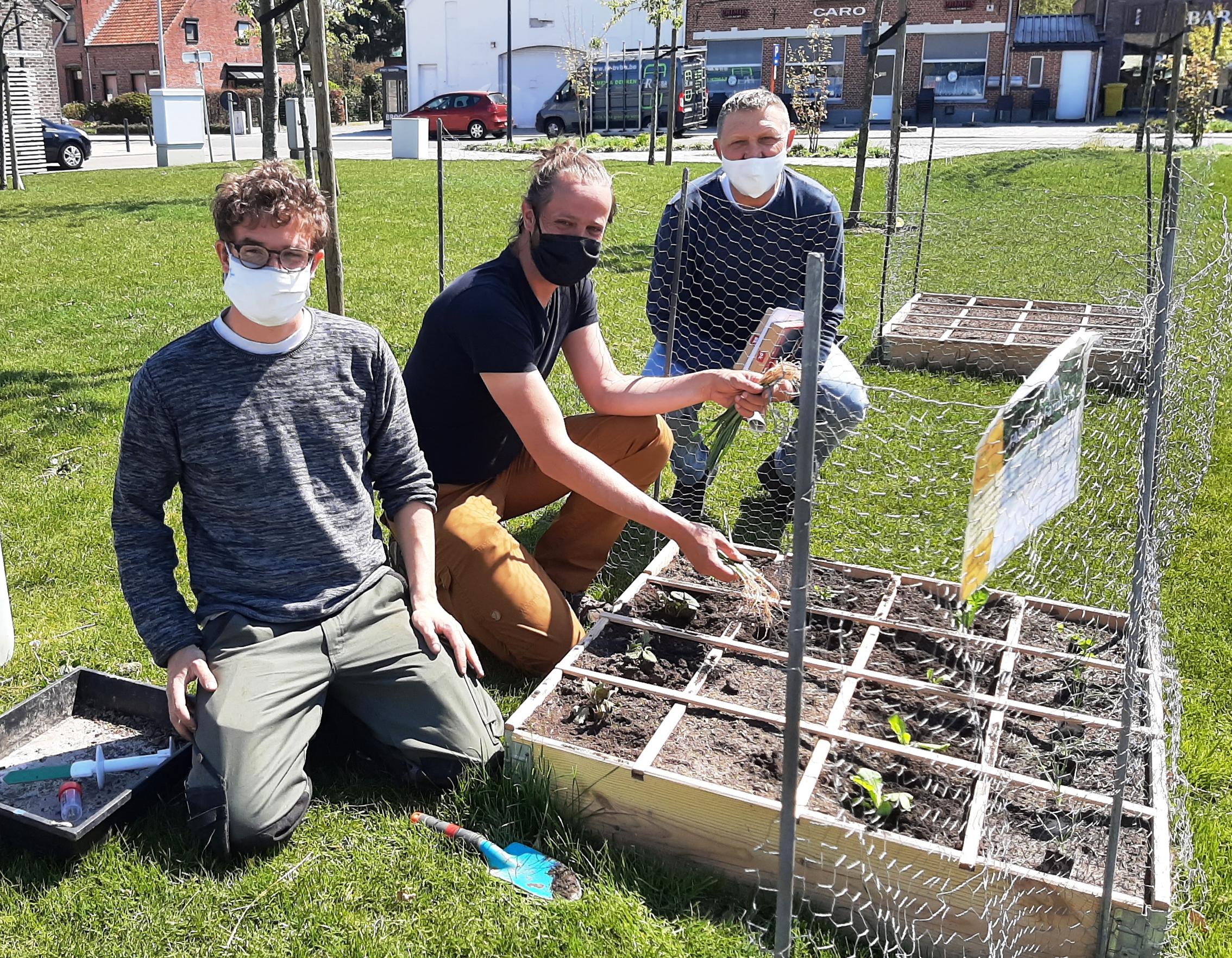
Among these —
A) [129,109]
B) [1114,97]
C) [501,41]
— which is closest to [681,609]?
[1114,97]

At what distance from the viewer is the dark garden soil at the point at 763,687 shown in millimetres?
2789

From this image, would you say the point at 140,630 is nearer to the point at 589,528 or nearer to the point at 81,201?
the point at 589,528

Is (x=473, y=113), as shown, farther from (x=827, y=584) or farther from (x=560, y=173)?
(x=827, y=584)

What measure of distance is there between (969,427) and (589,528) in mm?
2220

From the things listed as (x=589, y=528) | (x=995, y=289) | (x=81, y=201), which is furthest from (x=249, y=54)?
(x=589, y=528)

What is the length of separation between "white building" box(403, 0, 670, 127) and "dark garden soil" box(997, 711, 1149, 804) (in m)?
35.2

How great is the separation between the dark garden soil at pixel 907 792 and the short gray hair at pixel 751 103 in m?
2.50

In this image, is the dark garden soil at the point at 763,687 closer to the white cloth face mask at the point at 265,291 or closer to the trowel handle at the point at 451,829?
the trowel handle at the point at 451,829

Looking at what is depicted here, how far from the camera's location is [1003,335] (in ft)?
21.0

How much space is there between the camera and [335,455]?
2598 mm

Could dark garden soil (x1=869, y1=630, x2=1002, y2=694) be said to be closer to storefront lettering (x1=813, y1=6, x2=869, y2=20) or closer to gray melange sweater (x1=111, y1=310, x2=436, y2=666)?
gray melange sweater (x1=111, y1=310, x2=436, y2=666)

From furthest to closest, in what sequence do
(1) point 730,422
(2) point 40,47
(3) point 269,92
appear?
(2) point 40,47, (3) point 269,92, (1) point 730,422

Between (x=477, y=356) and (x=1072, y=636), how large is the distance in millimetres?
1815

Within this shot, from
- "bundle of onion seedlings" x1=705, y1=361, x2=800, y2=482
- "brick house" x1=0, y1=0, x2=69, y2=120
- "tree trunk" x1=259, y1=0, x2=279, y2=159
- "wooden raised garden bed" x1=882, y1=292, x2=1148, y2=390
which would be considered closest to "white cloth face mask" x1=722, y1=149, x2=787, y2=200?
"bundle of onion seedlings" x1=705, y1=361, x2=800, y2=482
